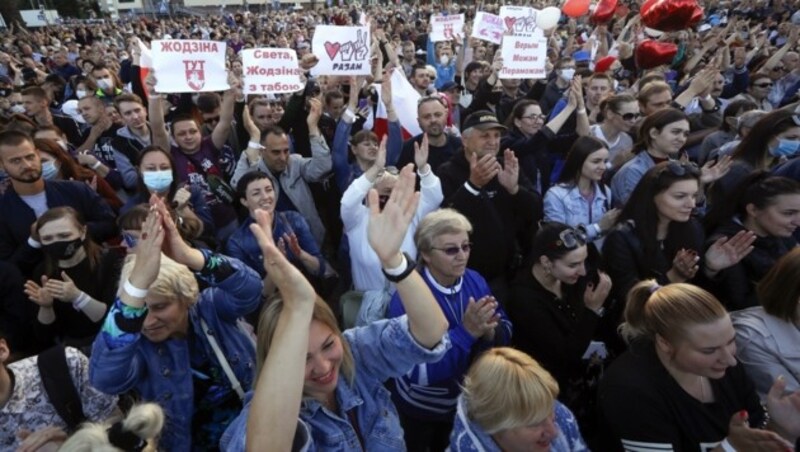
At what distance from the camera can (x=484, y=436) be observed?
1937 millimetres

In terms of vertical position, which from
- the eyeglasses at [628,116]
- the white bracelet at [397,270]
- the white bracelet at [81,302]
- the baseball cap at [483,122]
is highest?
the white bracelet at [397,270]

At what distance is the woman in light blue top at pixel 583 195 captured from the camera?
403 centimetres

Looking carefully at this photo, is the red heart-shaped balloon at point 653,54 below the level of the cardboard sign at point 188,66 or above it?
above

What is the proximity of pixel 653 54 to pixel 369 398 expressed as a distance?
7074 millimetres

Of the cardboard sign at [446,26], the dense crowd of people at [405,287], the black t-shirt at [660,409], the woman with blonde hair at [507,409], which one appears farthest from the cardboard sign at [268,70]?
the black t-shirt at [660,409]

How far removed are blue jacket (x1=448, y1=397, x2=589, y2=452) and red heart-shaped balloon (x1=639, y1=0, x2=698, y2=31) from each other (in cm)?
661

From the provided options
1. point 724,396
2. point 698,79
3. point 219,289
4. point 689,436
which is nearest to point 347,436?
point 219,289

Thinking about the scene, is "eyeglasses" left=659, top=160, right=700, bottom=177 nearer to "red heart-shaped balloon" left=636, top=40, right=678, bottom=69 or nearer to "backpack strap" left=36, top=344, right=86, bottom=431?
"backpack strap" left=36, top=344, right=86, bottom=431

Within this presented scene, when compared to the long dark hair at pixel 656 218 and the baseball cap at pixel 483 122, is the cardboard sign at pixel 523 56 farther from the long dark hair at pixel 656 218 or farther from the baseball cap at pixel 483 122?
the long dark hair at pixel 656 218

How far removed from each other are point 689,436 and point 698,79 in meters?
4.79

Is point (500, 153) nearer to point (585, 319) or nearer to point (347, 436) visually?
point (585, 319)

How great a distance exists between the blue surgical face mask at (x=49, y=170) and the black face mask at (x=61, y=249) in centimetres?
146

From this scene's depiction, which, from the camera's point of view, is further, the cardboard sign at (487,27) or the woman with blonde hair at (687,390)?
the cardboard sign at (487,27)

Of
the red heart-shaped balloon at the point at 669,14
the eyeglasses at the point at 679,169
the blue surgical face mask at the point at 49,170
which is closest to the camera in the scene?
the eyeglasses at the point at 679,169
